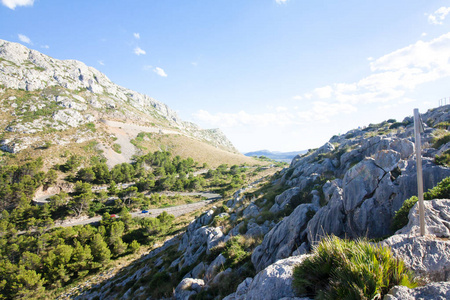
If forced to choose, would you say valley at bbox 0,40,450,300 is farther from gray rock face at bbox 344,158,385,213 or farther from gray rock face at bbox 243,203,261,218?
gray rock face at bbox 243,203,261,218

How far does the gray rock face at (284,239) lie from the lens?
32.2ft

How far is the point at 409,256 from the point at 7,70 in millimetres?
185977

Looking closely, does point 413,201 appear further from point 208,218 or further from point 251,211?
point 208,218

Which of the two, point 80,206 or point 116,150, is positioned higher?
point 116,150

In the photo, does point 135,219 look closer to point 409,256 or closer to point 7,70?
point 409,256

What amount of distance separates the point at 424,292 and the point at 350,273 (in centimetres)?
108

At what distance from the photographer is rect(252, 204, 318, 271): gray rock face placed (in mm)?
9820

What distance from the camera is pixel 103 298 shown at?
68.6 ft

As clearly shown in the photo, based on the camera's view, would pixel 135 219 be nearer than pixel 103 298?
No

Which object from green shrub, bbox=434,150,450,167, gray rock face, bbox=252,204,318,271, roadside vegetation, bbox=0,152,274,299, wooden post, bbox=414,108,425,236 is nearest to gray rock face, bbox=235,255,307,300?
wooden post, bbox=414,108,425,236

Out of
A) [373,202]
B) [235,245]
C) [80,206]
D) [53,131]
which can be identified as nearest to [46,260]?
[80,206]

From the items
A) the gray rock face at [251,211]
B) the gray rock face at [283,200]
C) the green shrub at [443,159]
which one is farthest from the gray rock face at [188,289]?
the green shrub at [443,159]

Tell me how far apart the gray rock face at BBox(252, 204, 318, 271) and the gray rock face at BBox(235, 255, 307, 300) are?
14.2 ft

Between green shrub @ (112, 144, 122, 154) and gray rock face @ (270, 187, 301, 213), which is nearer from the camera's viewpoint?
gray rock face @ (270, 187, 301, 213)
